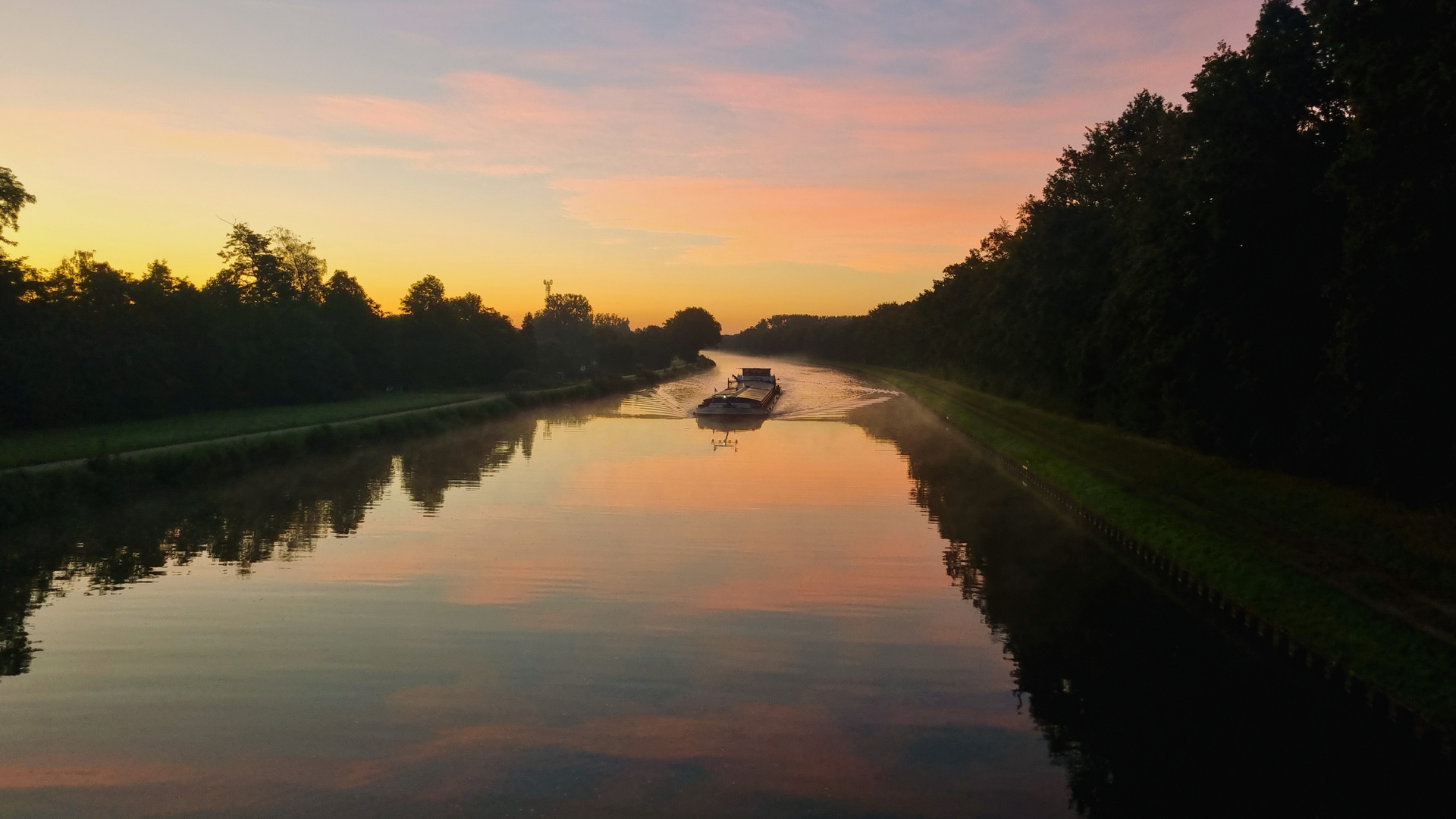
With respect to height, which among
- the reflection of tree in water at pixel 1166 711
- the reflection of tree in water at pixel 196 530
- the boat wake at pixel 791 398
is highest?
the boat wake at pixel 791 398

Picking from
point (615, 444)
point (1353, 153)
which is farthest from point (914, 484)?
point (1353, 153)

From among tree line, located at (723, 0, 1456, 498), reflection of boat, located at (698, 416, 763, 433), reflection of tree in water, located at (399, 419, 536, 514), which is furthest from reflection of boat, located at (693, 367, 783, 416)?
tree line, located at (723, 0, 1456, 498)

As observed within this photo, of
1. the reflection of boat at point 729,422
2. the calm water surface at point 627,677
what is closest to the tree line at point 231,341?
the calm water surface at point 627,677

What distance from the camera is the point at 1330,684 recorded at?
15.3 m

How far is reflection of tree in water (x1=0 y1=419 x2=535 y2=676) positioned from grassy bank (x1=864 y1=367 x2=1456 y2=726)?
19.2 metres

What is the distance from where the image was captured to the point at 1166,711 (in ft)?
47.1

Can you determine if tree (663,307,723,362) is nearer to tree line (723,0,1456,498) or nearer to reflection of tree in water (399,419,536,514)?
reflection of tree in water (399,419,536,514)

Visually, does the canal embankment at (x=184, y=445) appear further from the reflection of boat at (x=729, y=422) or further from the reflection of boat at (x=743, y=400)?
the reflection of boat at (x=743, y=400)

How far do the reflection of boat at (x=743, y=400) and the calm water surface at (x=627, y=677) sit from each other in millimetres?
39936

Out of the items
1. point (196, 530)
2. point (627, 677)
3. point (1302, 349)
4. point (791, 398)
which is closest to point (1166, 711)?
point (627, 677)

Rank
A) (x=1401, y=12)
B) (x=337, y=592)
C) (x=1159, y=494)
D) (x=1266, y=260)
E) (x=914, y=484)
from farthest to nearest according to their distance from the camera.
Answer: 1. (x=914, y=484)
2. (x=1159, y=494)
3. (x=1266, y=260)
4. (x=337, y=592)
5. (x=1401, y=12)

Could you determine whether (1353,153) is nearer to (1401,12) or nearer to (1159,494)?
(1401,12)

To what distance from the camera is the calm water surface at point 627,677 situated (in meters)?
11.2

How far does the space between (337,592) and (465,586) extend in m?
2.38
